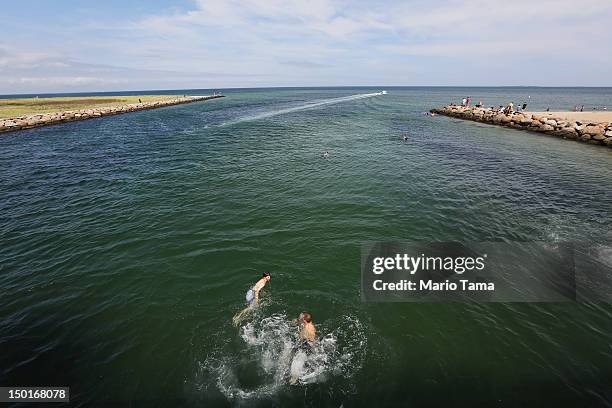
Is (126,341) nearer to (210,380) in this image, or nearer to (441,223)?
(210,380)

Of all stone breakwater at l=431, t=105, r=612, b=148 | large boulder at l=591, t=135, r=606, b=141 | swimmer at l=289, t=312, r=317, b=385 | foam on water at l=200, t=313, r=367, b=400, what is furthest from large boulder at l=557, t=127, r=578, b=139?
swimmer at l=289, t=312, r=317, b=385

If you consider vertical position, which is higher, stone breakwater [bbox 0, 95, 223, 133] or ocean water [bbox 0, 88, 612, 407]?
stone breakwater [bbox 0, 95, 223, 133]

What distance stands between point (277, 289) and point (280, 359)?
3656mm

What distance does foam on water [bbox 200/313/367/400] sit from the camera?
964 cm

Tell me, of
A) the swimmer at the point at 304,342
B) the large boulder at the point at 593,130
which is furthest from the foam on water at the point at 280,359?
the large boulder at the point at 593,130

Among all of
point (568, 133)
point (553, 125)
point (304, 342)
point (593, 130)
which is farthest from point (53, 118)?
point (593, 130)

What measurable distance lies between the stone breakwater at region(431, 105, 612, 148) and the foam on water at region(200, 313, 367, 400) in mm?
→ 48543

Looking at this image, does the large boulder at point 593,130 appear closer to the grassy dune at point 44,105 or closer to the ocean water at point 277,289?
the ocean water at point 277,289

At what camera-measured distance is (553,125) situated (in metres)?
47.8

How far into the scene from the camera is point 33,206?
22.8m

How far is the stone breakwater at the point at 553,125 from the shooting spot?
4053 cm

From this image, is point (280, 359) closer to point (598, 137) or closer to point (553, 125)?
point (598, 137)

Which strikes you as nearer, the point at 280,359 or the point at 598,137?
the point at 280,359

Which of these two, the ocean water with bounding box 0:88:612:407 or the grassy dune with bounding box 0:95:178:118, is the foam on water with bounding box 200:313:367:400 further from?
the grassy dune with bounding box 0:95:178:118
